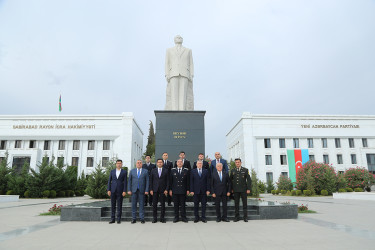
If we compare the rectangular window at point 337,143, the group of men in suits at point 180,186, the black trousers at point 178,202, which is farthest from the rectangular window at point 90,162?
the rectangular window at point 337,143

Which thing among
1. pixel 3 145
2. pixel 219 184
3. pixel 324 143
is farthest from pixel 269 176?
pixel 3 145

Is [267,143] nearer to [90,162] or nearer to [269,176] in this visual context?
[269,176]

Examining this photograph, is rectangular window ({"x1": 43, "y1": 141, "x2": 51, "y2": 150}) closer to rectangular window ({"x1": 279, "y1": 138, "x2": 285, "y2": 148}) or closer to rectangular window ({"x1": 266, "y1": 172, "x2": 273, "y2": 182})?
rectangular window ({"x1": 266, "y1": 172, "x2": 273, "y2": 182})

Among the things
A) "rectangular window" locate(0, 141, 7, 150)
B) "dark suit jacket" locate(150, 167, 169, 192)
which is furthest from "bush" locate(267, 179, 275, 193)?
"rectangular window" locate(0, 141, 7, 150)

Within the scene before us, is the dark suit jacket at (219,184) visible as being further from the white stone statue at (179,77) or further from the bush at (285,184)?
Result: the bush at (285,184)

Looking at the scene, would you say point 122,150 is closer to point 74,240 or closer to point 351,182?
point 351,182

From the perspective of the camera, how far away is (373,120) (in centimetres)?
4656

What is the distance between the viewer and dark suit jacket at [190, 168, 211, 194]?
316 inches

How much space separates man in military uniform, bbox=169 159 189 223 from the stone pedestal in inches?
101

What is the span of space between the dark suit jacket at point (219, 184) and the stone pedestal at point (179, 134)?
251 cm

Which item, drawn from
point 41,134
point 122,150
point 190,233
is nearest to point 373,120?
point 122,150

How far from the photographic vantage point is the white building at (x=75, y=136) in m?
43.8

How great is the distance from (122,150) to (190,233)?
129 ft

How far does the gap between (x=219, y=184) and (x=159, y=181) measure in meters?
1.84
